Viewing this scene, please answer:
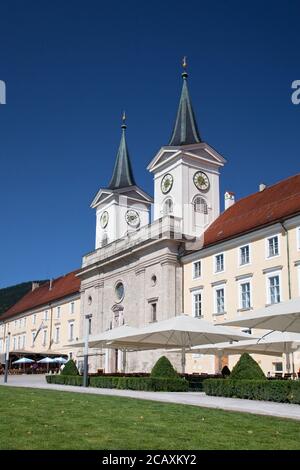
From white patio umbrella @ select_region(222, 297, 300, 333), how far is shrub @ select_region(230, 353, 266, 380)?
3.58 metres

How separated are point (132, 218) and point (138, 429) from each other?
44005 mm

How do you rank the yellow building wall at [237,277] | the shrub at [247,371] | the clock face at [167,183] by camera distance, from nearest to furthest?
the shrub at [247,371]
the yellow building wall at [237,277]
the clock face at [167,183]

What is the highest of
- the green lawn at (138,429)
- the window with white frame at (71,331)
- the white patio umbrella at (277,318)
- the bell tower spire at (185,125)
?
the bell tower spire at (185,125)

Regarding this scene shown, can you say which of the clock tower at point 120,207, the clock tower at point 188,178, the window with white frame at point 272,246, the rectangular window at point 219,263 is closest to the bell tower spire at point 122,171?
the clock tower at point 120,207

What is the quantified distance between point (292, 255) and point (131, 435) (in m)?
24.1

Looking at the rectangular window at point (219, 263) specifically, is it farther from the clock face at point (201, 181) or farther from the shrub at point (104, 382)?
the shrub at point (104, 382)

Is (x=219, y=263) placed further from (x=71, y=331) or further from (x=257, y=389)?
(x=71, y=331)

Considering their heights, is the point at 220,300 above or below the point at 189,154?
below

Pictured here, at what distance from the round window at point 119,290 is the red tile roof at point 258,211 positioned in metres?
9.21

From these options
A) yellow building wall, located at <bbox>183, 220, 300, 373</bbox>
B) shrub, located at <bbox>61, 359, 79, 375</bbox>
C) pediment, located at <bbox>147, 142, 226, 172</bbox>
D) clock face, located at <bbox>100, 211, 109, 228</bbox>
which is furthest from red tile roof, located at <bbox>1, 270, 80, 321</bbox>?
shrub, located at <bbox>61, 359, 79, 375</bbox>

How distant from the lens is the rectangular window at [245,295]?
34.5 meters

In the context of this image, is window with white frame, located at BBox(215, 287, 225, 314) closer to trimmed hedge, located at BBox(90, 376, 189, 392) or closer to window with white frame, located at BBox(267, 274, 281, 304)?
window with white frame, located at BBox(267, 274, 281, 304)

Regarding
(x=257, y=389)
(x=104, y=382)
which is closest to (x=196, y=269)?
(x=104, y=382)

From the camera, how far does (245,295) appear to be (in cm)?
3491
